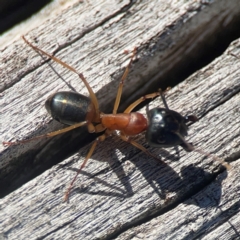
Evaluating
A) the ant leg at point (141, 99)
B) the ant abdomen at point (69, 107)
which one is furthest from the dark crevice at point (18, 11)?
the ant leg at point (141, 99)

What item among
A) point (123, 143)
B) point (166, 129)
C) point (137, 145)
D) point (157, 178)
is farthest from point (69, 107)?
point (157, 178)

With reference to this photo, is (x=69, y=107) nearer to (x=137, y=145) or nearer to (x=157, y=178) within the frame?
(x=137, y=145)

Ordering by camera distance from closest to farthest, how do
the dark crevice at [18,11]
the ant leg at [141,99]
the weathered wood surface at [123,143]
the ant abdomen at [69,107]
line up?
the weathered wood surface at [123,143]
the ant abdomen at [69,107]
the ant leg at [141,99]
the dark crevice at [18,11]

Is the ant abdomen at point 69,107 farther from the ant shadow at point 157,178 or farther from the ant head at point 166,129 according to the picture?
the ant head at point 166,129

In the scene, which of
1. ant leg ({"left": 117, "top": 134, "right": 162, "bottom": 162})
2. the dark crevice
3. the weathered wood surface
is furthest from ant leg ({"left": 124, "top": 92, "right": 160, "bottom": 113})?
the dark crevice

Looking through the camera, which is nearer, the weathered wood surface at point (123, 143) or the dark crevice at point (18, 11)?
the weathered wood surface at point (123, 143)

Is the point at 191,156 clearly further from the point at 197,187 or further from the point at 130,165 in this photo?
the point at 130,165

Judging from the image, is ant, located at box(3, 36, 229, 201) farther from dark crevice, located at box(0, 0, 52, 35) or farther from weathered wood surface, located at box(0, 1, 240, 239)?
dark crevice, located at box(0, 0, 52, 35)
